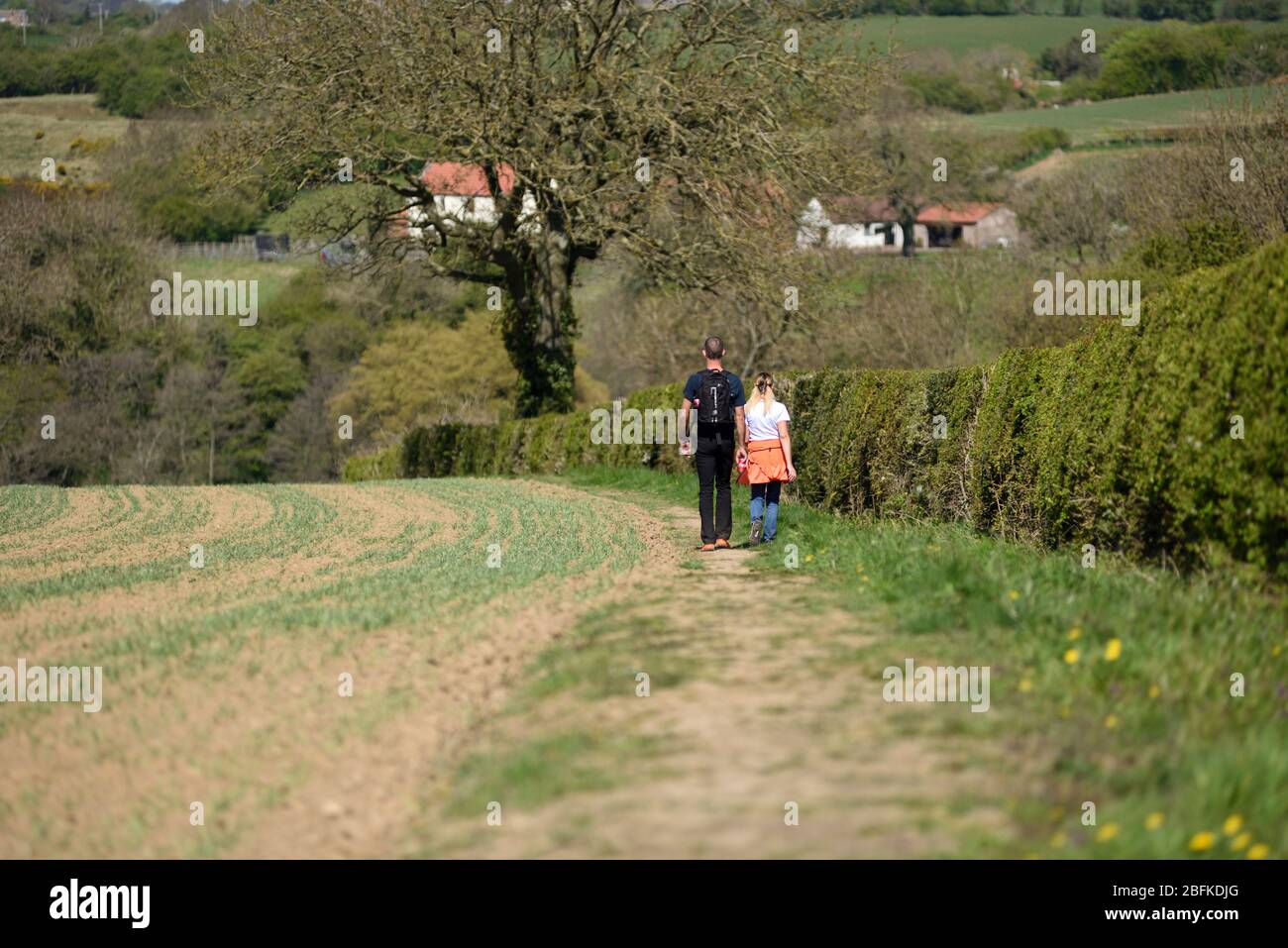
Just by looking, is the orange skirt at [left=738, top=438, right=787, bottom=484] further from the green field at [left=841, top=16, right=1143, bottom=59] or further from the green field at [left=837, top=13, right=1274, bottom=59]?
the green field at [left=841, top=16, right=1143, bottom=59]

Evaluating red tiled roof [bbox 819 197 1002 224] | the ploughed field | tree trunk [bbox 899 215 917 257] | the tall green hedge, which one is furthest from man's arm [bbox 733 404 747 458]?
tree trunk [bbox 899 215 917 257]

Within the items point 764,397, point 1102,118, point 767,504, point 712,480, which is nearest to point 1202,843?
point 712,480

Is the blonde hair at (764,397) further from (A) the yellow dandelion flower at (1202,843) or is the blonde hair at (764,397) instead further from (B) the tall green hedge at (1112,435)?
(A) the yellow dandelion flower at (1202,843)

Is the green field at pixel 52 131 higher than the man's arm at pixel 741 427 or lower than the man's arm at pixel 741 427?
higher

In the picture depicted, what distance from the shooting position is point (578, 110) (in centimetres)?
3083

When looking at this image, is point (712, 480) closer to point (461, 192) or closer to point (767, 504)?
point (767, 504)

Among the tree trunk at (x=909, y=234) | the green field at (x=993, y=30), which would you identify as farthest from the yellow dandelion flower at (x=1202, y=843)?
the green field at (x=993, y=30)

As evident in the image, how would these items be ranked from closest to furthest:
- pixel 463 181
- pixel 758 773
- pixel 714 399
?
pixel 758 773, pixel 714 399, pixel 463 181

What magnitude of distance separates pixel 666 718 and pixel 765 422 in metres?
9.40

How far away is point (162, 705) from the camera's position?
7.68 meters

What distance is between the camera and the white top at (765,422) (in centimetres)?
1590
